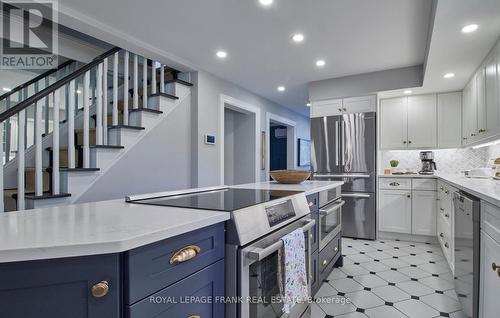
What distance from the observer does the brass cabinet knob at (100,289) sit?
2.27 ft

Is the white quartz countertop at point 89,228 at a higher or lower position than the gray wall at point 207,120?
lower

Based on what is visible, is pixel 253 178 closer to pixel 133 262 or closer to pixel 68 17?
pixel 68 17

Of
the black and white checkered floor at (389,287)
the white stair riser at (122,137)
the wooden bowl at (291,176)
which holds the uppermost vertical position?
the white stair riser at (122,137)

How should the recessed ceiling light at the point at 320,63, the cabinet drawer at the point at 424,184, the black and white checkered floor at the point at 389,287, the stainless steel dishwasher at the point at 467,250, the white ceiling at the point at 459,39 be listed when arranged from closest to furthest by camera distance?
the stainless steel dishwasher at the point at 467,250 < the white ceiling at the point at 459,39 < the black and white checkered floor at the point at 389,287 < the recessed ceiling light at the point at 320,63 < the cabinet drawer at the point at 424,184

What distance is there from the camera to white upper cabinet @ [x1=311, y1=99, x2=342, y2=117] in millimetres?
4015

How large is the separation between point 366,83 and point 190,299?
3.82m

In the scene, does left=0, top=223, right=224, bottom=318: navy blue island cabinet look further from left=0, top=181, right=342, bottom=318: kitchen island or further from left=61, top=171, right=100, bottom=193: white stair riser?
left=61, top=171, right=100, bottom=193: white stair riser

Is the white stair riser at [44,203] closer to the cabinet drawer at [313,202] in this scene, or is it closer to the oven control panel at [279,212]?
the oven control panel at [279,212]

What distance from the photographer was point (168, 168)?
3373 mm

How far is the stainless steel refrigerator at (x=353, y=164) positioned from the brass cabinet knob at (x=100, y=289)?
364cm

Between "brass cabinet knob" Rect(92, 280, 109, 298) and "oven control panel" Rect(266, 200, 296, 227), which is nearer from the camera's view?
"brass cabinet knob" Rect(92, 280, 109, 298)

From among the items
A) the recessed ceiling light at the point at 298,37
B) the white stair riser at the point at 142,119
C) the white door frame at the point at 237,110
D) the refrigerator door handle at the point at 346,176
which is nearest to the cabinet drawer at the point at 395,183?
the refrigerator door handle at the point at 346,176

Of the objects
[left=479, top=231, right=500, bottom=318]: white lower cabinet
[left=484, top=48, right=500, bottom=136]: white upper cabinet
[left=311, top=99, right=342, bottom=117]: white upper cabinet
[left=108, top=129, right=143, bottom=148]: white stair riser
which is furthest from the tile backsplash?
[left=108, top=129, right=143, bottom=148]: white stair riser

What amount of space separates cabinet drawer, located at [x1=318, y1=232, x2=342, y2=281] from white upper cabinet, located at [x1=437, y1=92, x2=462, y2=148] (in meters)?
2.45
